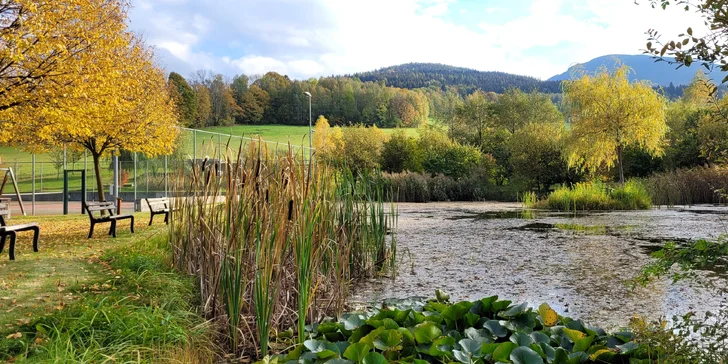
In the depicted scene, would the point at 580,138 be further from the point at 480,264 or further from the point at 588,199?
the point at 480,264

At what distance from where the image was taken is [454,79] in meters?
92.8

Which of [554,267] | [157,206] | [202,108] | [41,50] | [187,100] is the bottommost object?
[554,267]

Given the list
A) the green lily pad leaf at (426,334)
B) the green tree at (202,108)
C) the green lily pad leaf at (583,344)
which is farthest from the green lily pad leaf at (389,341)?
the green tree at (202,108)

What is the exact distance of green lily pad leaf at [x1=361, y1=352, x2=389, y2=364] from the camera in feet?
7.50

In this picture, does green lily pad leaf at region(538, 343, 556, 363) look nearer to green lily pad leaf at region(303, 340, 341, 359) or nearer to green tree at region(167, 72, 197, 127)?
green lily pad leaf at region(303, 340, 341, 359)

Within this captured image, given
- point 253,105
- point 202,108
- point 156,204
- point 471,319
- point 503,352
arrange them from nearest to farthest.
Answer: point 503,352 → point 471,319 → point 156,204 → point 202,108 → point 253,105

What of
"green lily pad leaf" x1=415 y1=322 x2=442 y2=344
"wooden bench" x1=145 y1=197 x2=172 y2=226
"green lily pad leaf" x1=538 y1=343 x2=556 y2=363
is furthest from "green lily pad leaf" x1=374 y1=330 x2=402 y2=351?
"wooden bench" x1=145 y1=197 x2=172 y2=226

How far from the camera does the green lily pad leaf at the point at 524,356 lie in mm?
2326

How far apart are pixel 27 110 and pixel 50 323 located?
7.15 m

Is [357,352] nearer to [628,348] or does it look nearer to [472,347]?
[472,347]

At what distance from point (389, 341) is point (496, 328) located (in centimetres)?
66

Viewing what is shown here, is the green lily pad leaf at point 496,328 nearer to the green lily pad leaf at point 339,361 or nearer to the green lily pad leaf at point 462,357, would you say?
the green lily pad leaf at point 462,357

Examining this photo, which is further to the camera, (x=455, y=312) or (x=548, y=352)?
(x=455, y=312)

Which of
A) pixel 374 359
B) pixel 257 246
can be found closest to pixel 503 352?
pixel 374 359
